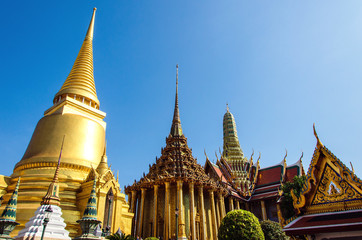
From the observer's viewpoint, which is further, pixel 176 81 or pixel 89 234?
pixel 176 81

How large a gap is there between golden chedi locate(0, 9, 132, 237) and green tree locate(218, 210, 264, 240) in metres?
5.69

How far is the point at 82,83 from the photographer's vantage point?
75.7 ft

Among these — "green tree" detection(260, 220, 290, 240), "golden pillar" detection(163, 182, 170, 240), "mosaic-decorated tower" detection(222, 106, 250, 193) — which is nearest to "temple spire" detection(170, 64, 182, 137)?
"golden pillar" detection(163, 182, 170, 240)

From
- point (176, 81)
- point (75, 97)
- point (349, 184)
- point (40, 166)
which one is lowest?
point (349, 184)

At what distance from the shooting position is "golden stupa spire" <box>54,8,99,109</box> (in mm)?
22109

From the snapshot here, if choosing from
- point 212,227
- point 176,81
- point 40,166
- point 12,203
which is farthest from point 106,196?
point 176,81

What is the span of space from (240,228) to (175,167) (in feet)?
37.3

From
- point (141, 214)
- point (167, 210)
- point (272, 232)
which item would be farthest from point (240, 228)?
point (141, 214)

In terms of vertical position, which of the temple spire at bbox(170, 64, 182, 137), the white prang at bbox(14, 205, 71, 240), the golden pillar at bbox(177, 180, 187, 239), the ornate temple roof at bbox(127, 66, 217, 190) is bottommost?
the white prang at bbox(14, 205, 71, 240)

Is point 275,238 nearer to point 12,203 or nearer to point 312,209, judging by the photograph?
point 312,209

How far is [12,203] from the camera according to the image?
945cm

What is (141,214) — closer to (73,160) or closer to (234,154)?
(73,160)

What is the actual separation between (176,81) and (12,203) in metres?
25.9

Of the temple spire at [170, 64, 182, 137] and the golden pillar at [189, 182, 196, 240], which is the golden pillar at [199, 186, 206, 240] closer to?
the golden pillar at [189, 182, 196, 240]
